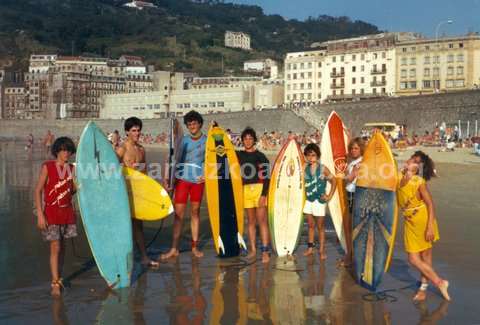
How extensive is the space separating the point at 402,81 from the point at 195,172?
2661 inches

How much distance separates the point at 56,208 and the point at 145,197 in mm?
1105

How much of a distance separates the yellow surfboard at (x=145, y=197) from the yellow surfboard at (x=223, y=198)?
2.46 ft

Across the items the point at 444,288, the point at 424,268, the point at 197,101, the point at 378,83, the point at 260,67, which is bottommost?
the point at 444,288

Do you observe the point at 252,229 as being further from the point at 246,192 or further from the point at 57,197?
the point at 57,197

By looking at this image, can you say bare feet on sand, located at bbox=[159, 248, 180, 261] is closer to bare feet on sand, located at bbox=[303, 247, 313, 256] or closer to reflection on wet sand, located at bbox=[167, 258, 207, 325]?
reflection on wet sand, located at bbox=[167, 258, 207, 325]

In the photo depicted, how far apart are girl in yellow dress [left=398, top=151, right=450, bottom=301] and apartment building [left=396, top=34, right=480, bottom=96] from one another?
61.4 meters

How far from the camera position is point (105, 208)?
5.78m

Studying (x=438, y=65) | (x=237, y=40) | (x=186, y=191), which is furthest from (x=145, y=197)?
(x=237, y=40)

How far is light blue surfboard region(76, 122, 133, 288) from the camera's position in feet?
18.5

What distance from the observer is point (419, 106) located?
5203cm

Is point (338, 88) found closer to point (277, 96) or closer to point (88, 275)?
point (277, 96)

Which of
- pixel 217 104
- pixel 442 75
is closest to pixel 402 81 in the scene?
pixel 442 75

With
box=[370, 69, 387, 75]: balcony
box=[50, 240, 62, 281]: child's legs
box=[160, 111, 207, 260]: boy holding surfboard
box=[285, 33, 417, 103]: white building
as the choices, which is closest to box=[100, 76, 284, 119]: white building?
box=[285, 33, 417, 103]: white building

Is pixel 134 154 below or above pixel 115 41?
below
